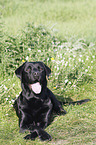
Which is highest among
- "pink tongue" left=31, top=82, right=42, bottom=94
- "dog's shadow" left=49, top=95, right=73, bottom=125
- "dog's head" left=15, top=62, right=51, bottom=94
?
"dog's head" left=15, top=62, right=51, bottom=94

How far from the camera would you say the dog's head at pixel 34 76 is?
132 inches

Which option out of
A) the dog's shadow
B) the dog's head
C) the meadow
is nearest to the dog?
the dog's head

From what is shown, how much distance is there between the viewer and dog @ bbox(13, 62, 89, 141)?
133 inches

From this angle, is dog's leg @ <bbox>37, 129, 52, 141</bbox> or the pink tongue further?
the pink tongue

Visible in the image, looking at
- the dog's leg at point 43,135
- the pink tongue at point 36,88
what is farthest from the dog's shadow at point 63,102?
the pink tongue at point 36,88

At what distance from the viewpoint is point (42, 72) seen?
136 inches

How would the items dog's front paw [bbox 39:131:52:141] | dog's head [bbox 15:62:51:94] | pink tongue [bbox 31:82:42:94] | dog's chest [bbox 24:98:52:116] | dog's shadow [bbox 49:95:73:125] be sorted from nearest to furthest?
dog's front paw [bbox 39:131:52:141]
dog's head [bbox 15:62:51:94]
pink tongue [bbox 31:82:42:94]
dog's chest [bbox 24:98:52:116]
dog's shadow [bbox 49:95:73:125]

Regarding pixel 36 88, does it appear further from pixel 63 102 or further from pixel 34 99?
pixel 63 102

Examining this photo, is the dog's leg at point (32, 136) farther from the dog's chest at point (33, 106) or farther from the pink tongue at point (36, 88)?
the pink tongue at point (36, 88)

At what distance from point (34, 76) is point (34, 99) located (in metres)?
0.45

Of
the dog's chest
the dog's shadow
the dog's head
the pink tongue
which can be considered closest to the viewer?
the dog's head

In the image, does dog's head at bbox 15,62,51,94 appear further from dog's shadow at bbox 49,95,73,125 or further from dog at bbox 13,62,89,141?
dog's shadow at bbox 49,95,73,125

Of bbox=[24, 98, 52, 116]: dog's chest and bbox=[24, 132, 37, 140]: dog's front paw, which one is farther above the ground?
bbox=[24, 98, 52, 116]: dog's chest

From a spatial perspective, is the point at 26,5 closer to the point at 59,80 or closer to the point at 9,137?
the point at 59,80
